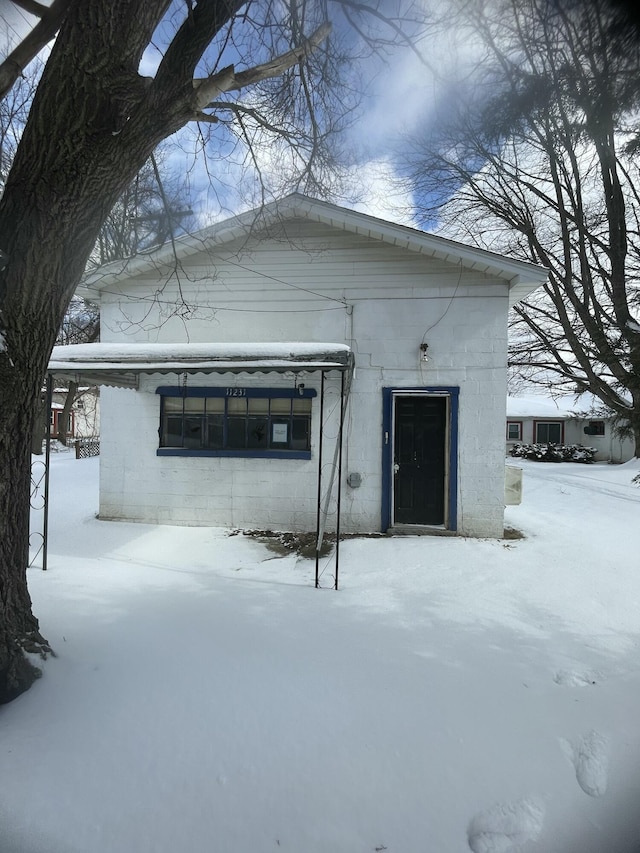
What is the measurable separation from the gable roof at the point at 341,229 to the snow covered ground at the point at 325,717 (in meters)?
4.09

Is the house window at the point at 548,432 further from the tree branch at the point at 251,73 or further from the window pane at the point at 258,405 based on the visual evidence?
the tree branch at the point at 251,73

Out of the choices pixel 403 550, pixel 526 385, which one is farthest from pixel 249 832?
pixel 526 385

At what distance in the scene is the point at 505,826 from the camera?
1.68 m

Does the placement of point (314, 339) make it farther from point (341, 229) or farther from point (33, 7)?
point (33, 7)

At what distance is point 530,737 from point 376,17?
12.4ft

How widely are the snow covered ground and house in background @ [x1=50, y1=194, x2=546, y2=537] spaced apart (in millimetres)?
2004

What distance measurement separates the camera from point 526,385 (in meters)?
19.6

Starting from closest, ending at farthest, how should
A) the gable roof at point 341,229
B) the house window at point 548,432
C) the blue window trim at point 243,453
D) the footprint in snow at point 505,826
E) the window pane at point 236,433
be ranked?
the footprint in snow at point 505,826
the gable roof at point 341,229
the blue window trim at point 243,453
the window pane at point 236,433
the house window at point 548,432

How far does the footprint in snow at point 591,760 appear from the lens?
186cm

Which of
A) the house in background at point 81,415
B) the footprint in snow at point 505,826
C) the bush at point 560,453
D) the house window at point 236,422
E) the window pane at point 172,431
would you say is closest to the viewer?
the footprint in snow at point 505,826

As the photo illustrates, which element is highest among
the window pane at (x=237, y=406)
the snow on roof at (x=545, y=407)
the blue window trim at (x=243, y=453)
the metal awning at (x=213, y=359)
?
the snow on roof at (x=545, y=407)

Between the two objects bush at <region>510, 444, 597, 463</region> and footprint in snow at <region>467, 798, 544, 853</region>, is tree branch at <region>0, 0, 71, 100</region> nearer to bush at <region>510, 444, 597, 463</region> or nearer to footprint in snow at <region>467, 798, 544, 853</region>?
footprint in snow at <region>467, 798, 544, 853</region>

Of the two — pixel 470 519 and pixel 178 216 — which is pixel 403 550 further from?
pixel 178 216

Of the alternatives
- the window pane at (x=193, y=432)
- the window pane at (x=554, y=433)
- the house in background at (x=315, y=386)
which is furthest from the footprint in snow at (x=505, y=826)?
the window pane at (x=554, y=433)
